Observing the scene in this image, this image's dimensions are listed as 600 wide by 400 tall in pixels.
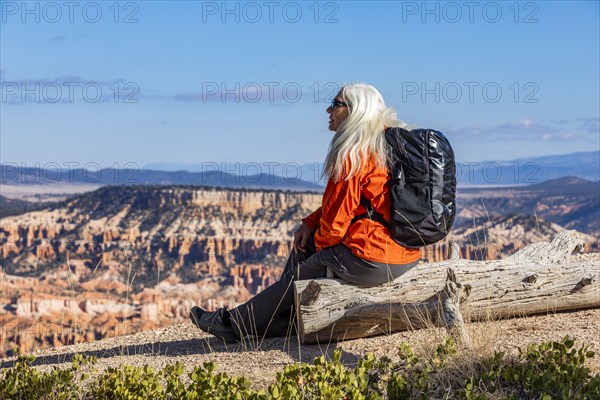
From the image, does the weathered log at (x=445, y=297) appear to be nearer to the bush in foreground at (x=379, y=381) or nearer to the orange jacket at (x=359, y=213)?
the orange jacket at (x=359, y=213)

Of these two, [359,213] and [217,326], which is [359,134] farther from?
[217,326]

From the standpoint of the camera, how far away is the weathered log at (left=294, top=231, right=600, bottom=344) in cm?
709

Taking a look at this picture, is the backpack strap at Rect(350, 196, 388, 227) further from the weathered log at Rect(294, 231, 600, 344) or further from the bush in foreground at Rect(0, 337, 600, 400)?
the bush in foreground at Rect(0, 337, 600, 400)

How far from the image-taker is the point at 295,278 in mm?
7555

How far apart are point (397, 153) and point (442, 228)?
692 millimetres

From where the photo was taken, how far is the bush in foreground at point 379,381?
17.9ft

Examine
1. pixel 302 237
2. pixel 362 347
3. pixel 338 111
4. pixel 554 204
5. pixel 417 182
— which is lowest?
pixel 554 204

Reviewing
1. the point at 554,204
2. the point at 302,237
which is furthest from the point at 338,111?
the point at 554,204

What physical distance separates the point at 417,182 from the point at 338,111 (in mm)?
842

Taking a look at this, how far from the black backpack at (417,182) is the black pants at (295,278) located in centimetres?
38

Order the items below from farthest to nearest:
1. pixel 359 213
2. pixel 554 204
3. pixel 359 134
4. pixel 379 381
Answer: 1. pixel 554 204
2. pixel 359 213
3. pixel 359 134
4. pixel 379 381

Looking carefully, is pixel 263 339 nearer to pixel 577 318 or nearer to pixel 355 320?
pixel 355 320

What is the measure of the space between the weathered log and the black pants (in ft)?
0.51

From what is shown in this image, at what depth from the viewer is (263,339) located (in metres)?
7.81
